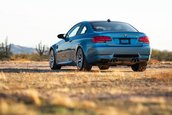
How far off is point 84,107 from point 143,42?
8.98 meters

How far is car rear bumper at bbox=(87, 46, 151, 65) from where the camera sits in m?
13.9

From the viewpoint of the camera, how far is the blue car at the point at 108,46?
13977 mm

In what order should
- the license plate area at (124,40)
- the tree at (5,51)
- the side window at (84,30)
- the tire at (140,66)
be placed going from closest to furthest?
the license plate area at (124,40) → the side window at (84,30) → the tire at (140,66) → the tree at (5,51)

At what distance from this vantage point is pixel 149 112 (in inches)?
221

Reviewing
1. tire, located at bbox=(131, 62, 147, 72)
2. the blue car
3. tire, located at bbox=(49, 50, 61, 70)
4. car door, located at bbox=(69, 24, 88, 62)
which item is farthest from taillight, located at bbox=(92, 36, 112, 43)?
tire, located at bbox=(49, 50, 61, 70)

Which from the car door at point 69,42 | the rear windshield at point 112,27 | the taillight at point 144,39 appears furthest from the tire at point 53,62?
the taillight at point 144,39

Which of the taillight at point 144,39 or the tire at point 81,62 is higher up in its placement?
the taillight at point 144,39

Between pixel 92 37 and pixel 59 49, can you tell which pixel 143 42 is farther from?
pixel 59 49

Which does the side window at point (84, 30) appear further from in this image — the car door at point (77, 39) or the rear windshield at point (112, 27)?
the rear windshield at point (112, 27)

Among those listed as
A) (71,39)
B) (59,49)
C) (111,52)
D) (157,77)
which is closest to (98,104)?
(157,77)

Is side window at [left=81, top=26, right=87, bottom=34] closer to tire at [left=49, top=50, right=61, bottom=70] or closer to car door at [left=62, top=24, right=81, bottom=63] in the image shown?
car door at [left=62, top=24, right=81, bottom=63]

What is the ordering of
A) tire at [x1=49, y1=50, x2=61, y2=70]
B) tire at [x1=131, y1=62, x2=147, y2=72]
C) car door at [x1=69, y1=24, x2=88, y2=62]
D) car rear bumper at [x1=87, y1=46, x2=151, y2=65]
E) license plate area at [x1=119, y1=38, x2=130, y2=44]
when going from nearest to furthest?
car rear bumper at [x1=87, y1=46, x2=151, y2=65] → license plate area at [x1=119, y1=38, x2=130, y2=44] → car door at [x1=69, y1=24, x2=88, y2=62] → tire at [x1=131, y1=62, x2=147, y2=72] → tire at [x1=49, y1=50, x2=61, y2=70]

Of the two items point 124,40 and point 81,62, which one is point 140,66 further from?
point 81,62

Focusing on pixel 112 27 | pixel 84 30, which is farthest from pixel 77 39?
pixel 112 27
